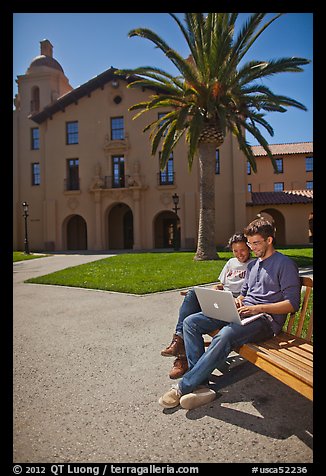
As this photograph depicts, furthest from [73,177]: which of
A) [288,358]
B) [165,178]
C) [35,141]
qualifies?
[288,358]

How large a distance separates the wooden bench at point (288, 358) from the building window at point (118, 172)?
2044 centimetres

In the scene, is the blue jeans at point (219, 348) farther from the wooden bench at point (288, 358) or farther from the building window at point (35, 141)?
the building window at point (35, 141)

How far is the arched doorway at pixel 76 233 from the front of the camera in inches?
903

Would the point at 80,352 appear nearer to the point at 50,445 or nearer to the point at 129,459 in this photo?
the point at 50,445

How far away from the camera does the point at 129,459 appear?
185 cm

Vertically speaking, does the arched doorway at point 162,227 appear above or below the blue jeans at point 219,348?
above

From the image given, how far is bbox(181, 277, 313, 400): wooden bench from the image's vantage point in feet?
6.11

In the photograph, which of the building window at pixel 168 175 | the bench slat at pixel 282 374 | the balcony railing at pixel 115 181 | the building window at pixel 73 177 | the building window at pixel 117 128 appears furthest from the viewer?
the balcony railing at pixel 115 181

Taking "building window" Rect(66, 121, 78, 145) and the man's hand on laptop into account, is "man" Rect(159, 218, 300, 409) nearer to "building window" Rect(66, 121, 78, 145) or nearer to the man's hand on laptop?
the man's hand on laptop

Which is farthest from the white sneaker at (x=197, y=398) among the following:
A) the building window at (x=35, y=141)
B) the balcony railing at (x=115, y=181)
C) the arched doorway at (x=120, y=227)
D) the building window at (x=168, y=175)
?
the arched doorway at (x=120, y=227)

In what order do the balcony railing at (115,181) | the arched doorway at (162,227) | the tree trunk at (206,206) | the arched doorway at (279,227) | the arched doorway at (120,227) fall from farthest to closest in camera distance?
the arched doorway at (120,227) < the arched doorway at (162,227) < the balcony railing at (115,181) < the arched doorway at (279,227) < the tree trunk at (206,206)
